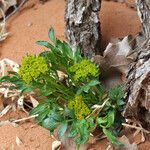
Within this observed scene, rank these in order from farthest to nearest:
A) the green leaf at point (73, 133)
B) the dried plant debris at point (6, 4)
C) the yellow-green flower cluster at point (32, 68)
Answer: the dried plant debris at point (6, 4)
the green leaf at point (73, 133)
the yellow-green flower cluster at point (32, 68)

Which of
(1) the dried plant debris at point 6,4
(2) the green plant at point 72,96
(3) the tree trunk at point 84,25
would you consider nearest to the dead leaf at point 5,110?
(2) the green plant at point 72,96

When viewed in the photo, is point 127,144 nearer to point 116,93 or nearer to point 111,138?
→ point 111,138

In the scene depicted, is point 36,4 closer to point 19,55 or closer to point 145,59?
point 19,55

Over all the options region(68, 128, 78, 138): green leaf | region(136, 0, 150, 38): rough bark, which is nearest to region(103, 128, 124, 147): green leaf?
region(68, 128, 78, 138): green leaf

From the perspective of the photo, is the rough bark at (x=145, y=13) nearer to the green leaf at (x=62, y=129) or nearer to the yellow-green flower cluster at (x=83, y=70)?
the yellow-green flower cluster at (x=83, y=70)

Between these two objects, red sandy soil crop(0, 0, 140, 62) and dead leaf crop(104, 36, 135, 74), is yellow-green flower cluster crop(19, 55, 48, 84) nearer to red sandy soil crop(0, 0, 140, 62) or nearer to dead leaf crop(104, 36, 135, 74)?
dead leaf crop(104, 36, 135, 74)

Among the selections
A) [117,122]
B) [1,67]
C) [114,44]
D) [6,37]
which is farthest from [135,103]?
[6,37]

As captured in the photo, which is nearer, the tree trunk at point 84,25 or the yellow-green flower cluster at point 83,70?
the yellow-green flower cluster at point 83,70
